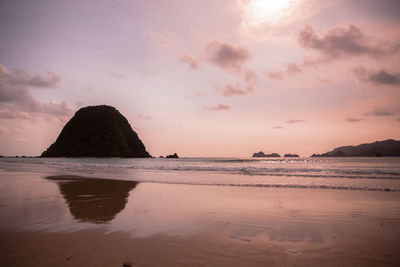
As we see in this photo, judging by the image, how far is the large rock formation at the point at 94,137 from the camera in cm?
13888

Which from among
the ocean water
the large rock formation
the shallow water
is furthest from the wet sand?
the large rock formation

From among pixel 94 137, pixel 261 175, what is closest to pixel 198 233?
pixel 261 175

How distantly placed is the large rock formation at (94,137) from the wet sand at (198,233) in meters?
144

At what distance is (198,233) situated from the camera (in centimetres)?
537

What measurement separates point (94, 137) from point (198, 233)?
154m

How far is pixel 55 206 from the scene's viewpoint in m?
8.29

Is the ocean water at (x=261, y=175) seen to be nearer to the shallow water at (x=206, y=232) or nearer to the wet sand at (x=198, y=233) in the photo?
the shallow water at (x=206, y=232)

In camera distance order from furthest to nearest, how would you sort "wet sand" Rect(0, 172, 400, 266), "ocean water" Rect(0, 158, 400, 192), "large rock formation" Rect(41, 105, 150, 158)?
1. "large rock formation" Rect(41, 105, 150, 158)
2. "ocean water" Rect(0, 158, 400, 192)
3. "wet sand" Rect(0, 172, 400, 266)

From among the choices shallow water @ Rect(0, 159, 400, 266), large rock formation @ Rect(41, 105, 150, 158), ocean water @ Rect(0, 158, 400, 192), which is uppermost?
large rock formation @ Rect(41, 105, 150, 158)

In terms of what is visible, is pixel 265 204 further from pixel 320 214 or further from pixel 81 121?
pixel 81 121

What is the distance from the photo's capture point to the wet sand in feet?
13.0

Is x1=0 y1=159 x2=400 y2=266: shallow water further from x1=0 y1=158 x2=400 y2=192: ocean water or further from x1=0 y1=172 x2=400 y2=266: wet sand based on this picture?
x1=0 y1=158 x2=400 y2=192: ocean water

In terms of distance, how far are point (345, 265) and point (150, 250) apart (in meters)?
3.53

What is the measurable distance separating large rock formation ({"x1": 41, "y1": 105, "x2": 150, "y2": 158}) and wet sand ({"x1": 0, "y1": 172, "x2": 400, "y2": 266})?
14352 cm
